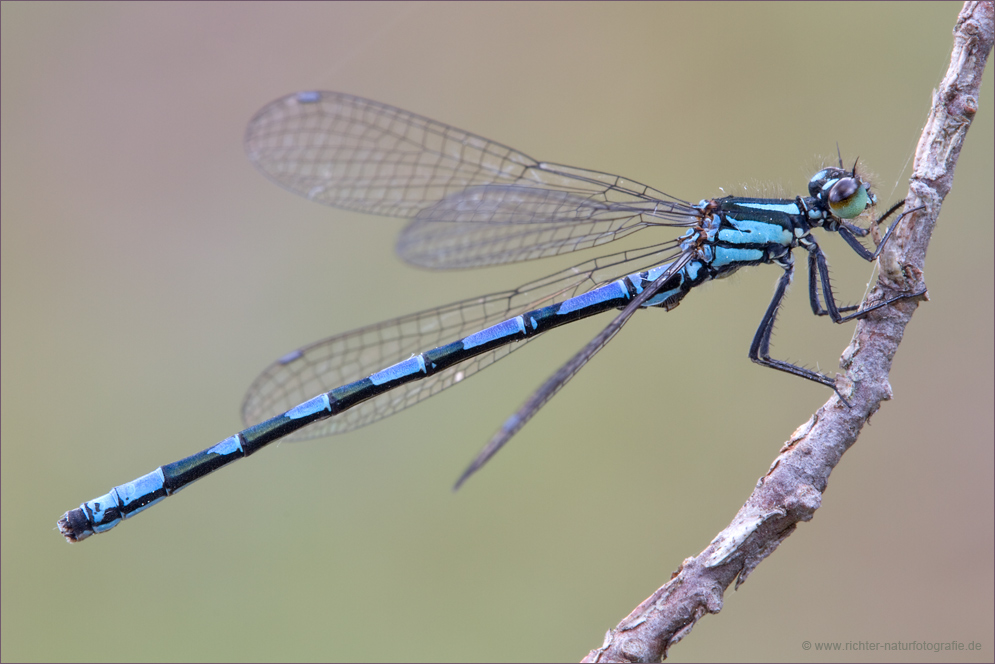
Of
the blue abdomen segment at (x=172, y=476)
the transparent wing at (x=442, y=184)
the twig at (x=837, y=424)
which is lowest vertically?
the twig at (x=837, y=424)

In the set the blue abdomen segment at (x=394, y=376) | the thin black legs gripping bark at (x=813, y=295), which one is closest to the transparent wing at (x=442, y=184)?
the blue abdomen segment at (x=394, y=376)

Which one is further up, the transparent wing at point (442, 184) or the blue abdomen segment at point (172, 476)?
the transparent wing at point (442, 184)

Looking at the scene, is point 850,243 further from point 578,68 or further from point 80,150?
point 80,150

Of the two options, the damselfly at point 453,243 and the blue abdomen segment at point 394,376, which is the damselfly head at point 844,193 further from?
the blue abdomen segment at point 394,376

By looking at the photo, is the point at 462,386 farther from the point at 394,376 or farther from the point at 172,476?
the point at 172,476

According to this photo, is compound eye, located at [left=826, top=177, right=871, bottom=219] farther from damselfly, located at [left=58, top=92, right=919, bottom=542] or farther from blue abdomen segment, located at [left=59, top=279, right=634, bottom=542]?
blue abdomen segment, located at [left=59, top=279, right=634, bottom=542]

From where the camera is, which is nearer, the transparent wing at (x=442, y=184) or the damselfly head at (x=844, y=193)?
the damselfly head at (x=844, y=193)

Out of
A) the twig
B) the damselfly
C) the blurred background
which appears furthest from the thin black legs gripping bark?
the blurred background

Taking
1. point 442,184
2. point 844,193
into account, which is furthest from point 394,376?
point 844,193
